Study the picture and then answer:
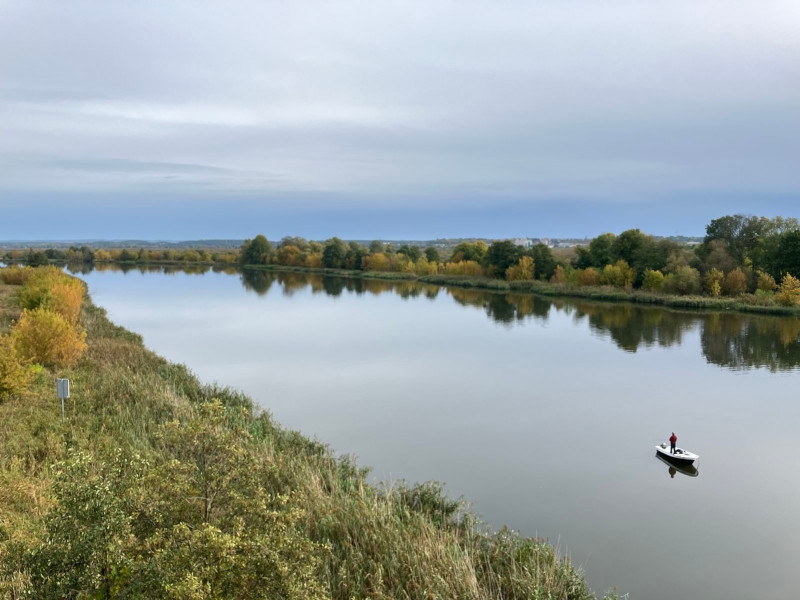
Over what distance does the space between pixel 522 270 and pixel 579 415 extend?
36668 millimetres

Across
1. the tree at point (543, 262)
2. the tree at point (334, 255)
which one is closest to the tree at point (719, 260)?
the tree at point (543, 262)

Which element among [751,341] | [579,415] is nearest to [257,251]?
[751,341]

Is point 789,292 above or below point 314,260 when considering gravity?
below

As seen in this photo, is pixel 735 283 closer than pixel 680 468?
No

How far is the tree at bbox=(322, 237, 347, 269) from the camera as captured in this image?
7644 cm

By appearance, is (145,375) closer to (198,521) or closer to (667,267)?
(198,521)

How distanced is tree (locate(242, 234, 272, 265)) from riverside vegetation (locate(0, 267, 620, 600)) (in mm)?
79430

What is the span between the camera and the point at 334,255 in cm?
7725

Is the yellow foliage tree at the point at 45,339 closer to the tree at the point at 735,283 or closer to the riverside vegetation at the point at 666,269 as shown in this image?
the riverside vegetation at the point at 666,269

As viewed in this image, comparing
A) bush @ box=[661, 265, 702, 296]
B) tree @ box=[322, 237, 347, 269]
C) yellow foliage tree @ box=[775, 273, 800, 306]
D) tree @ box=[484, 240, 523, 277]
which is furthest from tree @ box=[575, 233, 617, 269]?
tree @ box=[322, 237, 347, 269]

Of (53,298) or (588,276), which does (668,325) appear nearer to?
(588,276)

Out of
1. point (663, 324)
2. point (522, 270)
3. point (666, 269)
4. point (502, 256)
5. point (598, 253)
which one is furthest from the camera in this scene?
point (502, 256)

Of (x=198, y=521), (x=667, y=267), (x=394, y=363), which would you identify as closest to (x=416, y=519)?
(x=198, y=521)

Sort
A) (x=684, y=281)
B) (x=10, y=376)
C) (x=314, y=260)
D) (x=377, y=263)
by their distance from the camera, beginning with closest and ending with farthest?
(x=10, y=376), (x=684, y=281), (x=377, y=263), (x=314, y=260)
